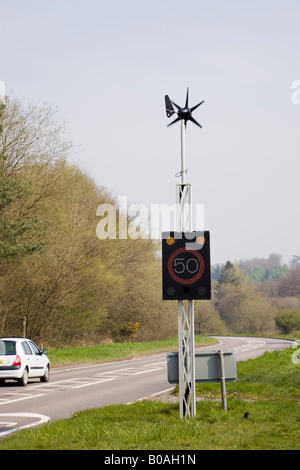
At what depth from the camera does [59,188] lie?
3616cm

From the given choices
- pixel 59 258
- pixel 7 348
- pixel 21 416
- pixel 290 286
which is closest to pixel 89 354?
pixel 59 258

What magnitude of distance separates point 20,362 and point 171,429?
37.7ft

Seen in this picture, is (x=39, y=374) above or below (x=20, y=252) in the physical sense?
below

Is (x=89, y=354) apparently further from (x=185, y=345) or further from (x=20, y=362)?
(x=185, y=345)

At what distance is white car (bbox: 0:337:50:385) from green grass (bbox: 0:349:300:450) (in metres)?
7.96

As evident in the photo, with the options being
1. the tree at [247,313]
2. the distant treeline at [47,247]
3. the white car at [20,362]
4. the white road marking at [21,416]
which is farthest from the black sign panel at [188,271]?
the tree at [247,313]

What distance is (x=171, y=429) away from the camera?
9320mm

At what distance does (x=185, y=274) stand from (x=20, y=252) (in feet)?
64.1

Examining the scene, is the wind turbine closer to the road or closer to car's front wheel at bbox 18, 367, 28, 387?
the road

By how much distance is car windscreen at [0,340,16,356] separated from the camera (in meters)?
20.2

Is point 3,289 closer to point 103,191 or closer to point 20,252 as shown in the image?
point 20,252

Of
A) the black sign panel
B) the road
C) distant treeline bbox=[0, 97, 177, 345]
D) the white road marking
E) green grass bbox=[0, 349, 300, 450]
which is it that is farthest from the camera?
distant treeline bbox=[0, 97, 177, 345]

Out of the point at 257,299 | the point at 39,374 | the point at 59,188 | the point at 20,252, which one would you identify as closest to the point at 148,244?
the point at 59,188

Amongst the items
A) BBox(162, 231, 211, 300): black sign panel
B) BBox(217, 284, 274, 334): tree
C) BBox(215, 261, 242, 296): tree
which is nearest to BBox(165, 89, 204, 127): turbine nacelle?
BBox(162, 231, 211, 300): black sign panel
